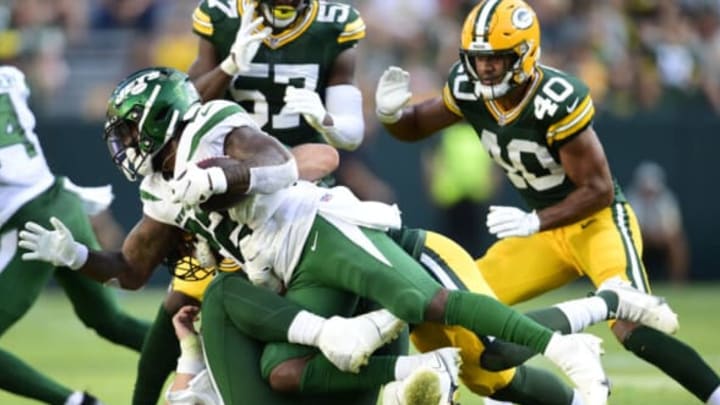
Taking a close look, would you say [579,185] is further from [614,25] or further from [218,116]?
[614,25]

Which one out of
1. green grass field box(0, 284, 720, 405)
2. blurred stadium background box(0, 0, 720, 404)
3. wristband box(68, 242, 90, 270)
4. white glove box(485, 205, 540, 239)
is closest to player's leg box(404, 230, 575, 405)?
white glove box(485, 205, 540, 239)

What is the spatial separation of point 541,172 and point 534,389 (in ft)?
3.69

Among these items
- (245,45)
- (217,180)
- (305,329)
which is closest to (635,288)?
(305,329)

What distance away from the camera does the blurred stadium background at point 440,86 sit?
44.8 ft

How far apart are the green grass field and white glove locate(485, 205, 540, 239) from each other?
1.19 metres

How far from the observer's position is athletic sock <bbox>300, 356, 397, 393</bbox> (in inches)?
211

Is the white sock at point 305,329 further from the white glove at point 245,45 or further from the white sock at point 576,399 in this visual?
the white glove at point 245,45

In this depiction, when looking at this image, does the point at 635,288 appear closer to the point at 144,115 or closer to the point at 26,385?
the point at 144,115

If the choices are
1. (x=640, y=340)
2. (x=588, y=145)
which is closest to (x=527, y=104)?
(x=588, y=145)

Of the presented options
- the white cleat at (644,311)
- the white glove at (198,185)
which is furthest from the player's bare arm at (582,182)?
the white glove at (198,185)

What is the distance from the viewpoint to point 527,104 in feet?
21.4

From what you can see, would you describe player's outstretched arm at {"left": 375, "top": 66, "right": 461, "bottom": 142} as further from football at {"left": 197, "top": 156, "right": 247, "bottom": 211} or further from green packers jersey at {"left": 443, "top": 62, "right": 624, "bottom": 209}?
football at {"left": 197, "top": 156, "right": 247, "bottom": 211}

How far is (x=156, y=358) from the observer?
6258mm

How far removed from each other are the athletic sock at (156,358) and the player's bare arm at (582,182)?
5.17ft
